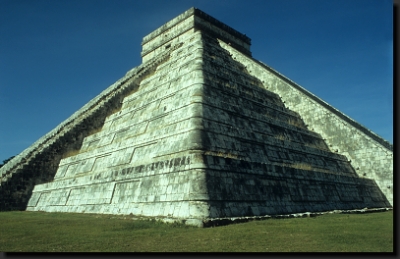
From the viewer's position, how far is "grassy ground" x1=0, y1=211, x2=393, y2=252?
23.6ft

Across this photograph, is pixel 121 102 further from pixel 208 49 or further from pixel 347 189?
pixel 347 189

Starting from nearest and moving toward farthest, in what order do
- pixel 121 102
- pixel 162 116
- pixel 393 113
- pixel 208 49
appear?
pixel 393 113 < pixel 162 116 < pixel 208 49 < pixel 121 102

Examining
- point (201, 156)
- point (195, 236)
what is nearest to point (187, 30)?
point (201, 156)

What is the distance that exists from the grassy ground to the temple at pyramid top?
2101 cm

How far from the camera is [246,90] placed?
18.9 m

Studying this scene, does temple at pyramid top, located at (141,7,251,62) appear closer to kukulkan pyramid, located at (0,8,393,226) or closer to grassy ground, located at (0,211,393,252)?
kukulkan pyramid, located at (0,8,393,226)

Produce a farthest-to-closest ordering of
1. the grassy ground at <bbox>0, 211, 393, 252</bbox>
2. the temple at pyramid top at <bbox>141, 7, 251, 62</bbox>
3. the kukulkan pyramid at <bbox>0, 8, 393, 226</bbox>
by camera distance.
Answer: the temple at pyramid top at <bbox>141, 7, 251, 62</bbox>
the kukulkan pyramid at <bbox>0, 8, 393, 226</bbox>
the grassy ground at <bbox>0, 211, 393, 252</bbox>

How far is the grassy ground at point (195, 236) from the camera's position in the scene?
7.20 metres

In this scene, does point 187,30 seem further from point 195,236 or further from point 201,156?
point 195,236

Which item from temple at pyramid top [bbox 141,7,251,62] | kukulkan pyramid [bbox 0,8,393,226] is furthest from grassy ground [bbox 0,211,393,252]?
temple at pyramid top [bbox 141,7,251,62]

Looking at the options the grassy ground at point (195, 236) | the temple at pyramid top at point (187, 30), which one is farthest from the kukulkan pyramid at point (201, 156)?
the temple at pyramid top at point (187, 30)

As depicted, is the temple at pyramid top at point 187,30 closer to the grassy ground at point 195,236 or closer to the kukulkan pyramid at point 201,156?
the kukulkan pyramid at point 201,156

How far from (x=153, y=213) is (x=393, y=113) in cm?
795

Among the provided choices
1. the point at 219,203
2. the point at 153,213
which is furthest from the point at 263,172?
the point at 153,213
